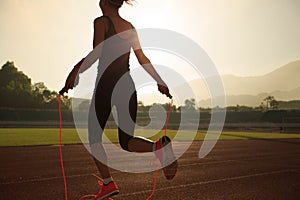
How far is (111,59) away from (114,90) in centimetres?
33

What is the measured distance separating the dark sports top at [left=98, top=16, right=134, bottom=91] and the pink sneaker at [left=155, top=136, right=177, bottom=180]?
2.63 feet

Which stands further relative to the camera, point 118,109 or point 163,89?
point 163,89

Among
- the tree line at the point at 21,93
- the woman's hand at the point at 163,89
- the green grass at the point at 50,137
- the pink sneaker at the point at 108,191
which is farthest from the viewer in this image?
the tree line at the point at 21,93

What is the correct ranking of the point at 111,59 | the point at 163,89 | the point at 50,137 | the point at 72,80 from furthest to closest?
the point at 50,137 → the point at 163,89 → the point at 111,59 → the point at 72,80

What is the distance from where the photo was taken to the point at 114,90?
146 inches

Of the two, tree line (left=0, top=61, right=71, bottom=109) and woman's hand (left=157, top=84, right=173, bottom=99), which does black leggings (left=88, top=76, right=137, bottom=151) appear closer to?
woman's hand (left=157, top=84, right=173, bottom=99)

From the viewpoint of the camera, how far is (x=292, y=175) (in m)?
7.75

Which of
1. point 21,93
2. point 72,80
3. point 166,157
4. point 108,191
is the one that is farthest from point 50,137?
point 21,93

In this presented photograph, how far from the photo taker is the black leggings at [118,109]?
3.66 metres

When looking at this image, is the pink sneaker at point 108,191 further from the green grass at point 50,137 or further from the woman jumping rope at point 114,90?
the green grass at point 50,137

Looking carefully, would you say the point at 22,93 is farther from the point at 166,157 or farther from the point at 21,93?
the point at 166,157

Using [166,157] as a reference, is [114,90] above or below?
above

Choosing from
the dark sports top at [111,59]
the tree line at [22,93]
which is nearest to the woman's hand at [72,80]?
the dark sports top at [111,59]

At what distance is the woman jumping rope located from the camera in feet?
12.0
